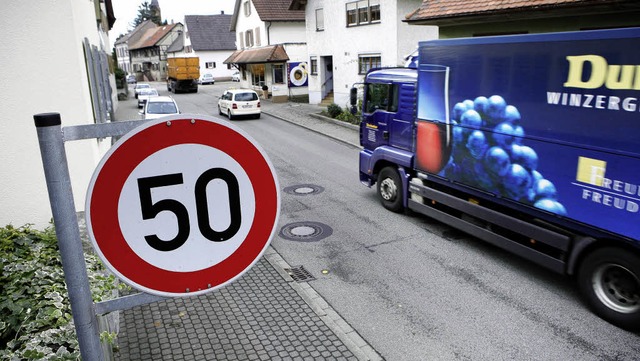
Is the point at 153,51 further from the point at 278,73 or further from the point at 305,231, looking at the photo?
the point at 305,231

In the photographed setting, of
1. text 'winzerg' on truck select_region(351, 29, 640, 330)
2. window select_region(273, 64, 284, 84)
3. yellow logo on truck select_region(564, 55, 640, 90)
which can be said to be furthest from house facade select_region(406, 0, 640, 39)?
window select_region(273, 64, 284, 84)

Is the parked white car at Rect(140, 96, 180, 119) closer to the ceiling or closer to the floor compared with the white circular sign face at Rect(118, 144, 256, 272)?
closer to the floor

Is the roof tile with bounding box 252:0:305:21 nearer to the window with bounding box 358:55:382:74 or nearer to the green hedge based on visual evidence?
the window with bounding box 358:55:382:74

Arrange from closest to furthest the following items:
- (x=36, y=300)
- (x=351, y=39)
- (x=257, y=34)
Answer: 1. (x=36, y=300)
2. (x=351, y=39)
3. (x=257, y=34)

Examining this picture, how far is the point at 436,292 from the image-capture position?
699 cm

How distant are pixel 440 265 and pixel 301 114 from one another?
2087 cm

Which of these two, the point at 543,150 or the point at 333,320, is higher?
the point at 543,150

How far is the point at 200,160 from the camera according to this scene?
5.78 ft

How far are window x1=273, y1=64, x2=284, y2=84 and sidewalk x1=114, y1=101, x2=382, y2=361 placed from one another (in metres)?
30.5

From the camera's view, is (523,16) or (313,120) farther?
(313,120)

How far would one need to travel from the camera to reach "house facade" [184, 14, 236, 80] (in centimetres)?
6419

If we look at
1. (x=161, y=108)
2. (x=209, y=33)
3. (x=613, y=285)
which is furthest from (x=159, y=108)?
(x=209, y=33)

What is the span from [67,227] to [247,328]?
4.75 meters

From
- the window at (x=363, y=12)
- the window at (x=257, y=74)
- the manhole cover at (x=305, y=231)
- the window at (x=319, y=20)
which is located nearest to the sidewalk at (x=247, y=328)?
the manhole cover at (x=305, y=231)
